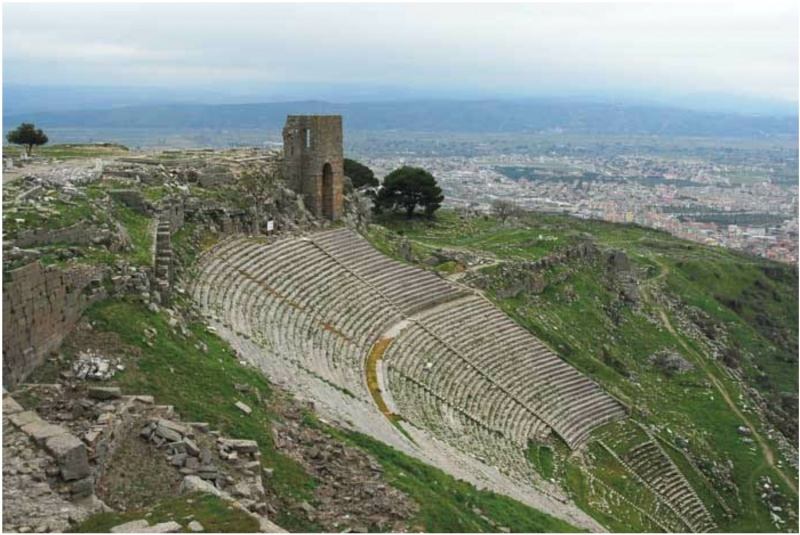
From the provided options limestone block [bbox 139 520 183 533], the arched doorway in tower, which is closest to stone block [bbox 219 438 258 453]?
limestone block [bbox 139 520 183 533]

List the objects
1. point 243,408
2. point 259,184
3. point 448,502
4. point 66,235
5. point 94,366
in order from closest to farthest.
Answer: point 94,366
point 448,502
point 243,408
point 66,235
point 259,184

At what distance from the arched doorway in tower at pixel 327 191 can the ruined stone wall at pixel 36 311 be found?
61.6 ft

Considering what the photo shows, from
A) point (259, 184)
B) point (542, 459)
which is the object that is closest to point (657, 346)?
point (542, 459)

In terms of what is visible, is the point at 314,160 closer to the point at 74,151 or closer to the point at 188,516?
the point at 74,151

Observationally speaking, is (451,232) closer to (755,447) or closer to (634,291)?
(634,291)

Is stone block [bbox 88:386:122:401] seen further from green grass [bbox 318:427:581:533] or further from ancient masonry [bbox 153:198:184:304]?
ancient masonry [bbox 153:198:184:304]

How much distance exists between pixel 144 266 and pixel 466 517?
9.41 metres

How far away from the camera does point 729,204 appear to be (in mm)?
144500

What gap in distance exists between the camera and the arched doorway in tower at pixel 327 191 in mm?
34128

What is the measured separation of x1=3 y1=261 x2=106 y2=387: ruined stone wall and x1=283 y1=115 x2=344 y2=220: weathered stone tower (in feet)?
60.7

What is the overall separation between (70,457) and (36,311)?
4.28 m

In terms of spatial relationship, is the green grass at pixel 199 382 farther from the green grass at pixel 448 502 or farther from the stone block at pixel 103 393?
the green grass at pixel 448 502

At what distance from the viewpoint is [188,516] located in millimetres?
10336

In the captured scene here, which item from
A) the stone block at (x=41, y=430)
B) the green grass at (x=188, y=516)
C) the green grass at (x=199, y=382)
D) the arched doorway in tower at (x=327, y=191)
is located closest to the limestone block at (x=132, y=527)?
the green grass at (x=188, y=516)
